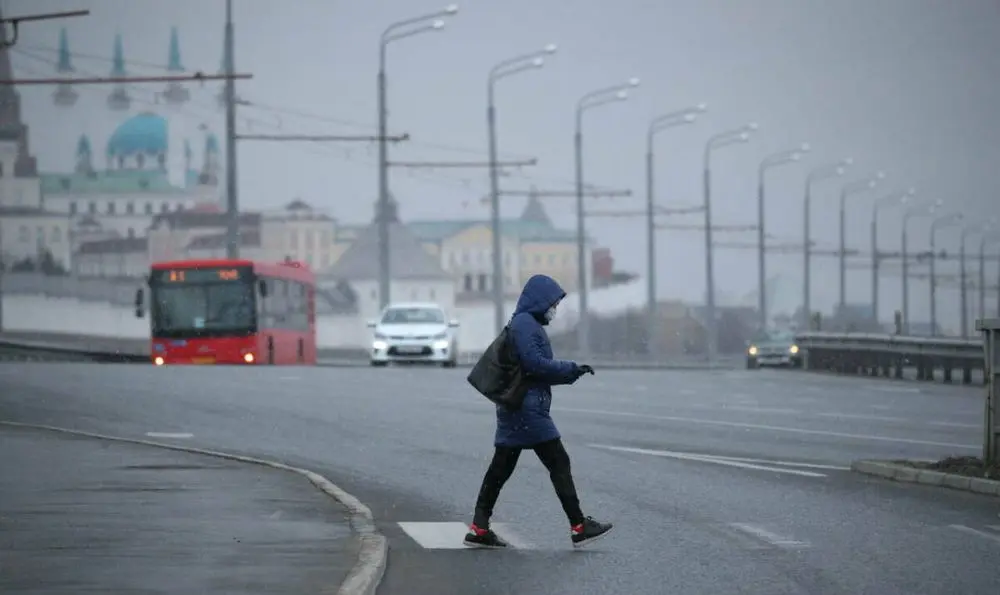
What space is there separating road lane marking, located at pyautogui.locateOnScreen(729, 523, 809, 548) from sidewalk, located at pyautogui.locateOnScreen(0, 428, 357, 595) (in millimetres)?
2679

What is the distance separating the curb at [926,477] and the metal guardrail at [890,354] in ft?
83.0

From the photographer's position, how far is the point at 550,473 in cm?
1322

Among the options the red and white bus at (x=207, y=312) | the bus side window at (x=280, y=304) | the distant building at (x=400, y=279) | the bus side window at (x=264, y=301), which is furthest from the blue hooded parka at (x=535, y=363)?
the distant building at (x=400, y=279)

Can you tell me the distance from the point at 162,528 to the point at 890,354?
38.7 meters

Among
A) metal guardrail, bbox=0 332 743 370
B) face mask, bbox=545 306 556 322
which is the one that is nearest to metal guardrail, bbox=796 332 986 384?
metal guardrail, bbox=0 332 743 370

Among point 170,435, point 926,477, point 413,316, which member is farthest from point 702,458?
point 413,316

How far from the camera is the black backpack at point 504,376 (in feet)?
42.6

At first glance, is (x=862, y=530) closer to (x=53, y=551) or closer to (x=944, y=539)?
(x=944, y=539)

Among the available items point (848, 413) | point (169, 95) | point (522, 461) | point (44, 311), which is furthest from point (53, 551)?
point (44, 311)

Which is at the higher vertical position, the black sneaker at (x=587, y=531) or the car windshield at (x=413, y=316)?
the car windshield at (x=413, y=316)

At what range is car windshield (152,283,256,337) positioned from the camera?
5275 cm

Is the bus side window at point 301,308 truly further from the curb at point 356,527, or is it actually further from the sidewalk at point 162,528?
the sidewalk at point 162,528

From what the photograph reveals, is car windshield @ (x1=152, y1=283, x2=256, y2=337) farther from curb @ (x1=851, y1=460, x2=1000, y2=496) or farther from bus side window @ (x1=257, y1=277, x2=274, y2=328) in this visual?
curb @ (x1=851, y1=460, x2=1000, y2=496)

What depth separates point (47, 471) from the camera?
18.1 meters
